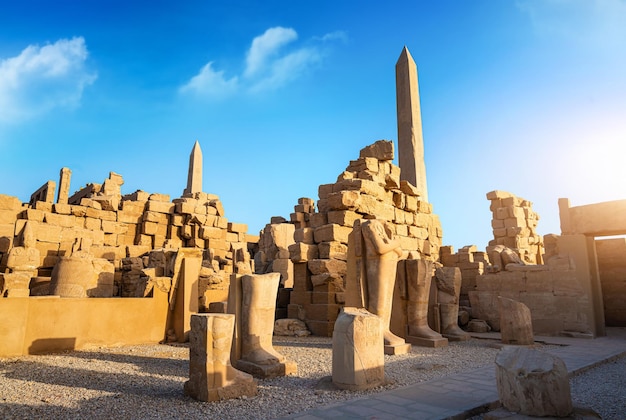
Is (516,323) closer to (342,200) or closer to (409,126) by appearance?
(342,200)

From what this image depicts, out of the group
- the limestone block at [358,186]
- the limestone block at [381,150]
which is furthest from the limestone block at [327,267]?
the limestone block at [381,150]

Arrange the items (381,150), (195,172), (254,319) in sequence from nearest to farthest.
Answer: (254,319) → (381,150) → (195,172)

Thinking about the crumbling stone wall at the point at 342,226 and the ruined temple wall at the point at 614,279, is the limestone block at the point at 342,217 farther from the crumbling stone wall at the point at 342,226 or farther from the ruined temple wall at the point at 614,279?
the ruined temple wall at the point at 614,279

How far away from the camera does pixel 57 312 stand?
638cm

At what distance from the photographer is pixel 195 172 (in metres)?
22.6

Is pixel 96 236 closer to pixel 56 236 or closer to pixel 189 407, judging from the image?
pixel 56 236

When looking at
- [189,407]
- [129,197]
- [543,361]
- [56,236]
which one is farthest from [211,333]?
[129,197]

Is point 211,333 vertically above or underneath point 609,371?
above

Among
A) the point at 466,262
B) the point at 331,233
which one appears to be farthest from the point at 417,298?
the point at 466,262

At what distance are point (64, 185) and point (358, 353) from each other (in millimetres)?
19278

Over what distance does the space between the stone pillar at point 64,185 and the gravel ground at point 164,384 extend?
1517cm

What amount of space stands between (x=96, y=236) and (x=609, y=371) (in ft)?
45.5

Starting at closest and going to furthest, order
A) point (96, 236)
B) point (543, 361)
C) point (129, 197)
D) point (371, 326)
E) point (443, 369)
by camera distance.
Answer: point (543, 361), point (371, 326), point (443, 369), point (96, 236), point (129, 197)

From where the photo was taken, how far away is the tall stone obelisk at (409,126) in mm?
15336
